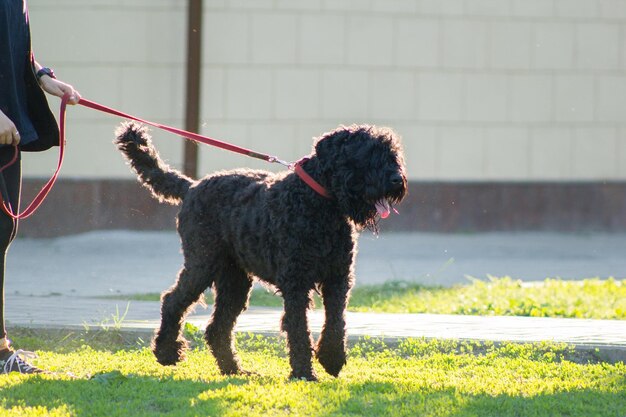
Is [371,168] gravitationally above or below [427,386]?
above

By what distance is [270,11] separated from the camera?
44.5ft

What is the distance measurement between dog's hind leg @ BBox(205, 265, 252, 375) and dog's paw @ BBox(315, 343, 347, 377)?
650mm

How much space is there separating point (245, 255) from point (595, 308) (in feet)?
13.0

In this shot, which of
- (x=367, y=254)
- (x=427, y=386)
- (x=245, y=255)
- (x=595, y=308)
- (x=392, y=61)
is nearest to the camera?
(x=427, y=386)

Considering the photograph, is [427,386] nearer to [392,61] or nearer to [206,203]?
[206,203]

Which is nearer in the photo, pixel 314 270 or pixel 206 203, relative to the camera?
pixel 314 270

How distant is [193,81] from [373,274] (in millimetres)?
3599

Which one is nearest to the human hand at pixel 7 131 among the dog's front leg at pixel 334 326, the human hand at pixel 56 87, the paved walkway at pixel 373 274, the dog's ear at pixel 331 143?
the human hand at pixel 56 87

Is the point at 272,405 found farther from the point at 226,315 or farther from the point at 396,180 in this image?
the point at 226,315

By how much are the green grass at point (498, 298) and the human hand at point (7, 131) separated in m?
3.84

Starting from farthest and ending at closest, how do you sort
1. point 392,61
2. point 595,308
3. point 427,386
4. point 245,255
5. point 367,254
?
1. point 392,61
2. point 367,254
3. point 595,308
4. point 245,255
5. point 427,386

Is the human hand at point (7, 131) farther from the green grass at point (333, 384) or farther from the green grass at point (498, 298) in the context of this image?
the green grass at point (498, 298)

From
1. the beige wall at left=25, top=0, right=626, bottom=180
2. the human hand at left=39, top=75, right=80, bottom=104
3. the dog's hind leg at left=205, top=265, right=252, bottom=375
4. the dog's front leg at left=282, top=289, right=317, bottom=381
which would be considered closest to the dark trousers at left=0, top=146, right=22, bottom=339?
the human hand at left=39, top=75, right=80, bottom=104

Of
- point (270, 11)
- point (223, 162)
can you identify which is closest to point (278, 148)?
point (223, 162)
